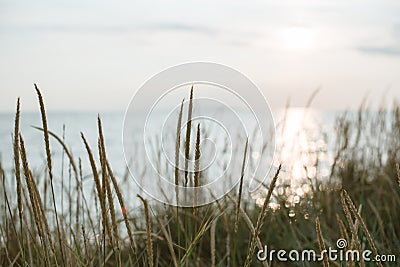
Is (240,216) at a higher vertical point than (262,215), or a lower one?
lower

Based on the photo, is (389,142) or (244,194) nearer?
(244,194)

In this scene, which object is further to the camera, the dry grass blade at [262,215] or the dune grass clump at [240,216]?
the dune grass clump at [240,216]

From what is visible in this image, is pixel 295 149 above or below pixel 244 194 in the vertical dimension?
above

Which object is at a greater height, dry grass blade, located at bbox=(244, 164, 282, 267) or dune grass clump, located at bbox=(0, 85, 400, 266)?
dry grass blade, located at bbox=(244, 164, 282, 267)

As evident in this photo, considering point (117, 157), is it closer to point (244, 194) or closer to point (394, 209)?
point (244, 194)

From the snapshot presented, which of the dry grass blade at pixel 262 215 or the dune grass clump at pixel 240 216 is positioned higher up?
the dry grass blade at pixel 262 215

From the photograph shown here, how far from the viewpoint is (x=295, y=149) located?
2.53 m

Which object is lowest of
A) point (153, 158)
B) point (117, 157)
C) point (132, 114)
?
point (117, 157)

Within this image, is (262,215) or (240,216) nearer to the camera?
(262,215)

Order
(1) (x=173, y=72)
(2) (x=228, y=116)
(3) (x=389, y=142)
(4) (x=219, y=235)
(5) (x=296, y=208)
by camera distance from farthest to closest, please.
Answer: (3) (x=389, y=142) < (4) (x=219, y=235) < (5) (x=296, y=208) < (2) (x=228, y=116) < (1) (x=173, y=72)

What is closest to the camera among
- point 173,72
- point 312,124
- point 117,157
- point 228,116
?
point 173,72

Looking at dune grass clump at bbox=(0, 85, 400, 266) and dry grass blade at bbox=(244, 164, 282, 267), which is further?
dune grass clump at bbox=(0, 85, 400, 266)

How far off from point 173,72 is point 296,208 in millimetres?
995

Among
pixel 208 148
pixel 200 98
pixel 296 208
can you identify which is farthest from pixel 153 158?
pixel 200 98
